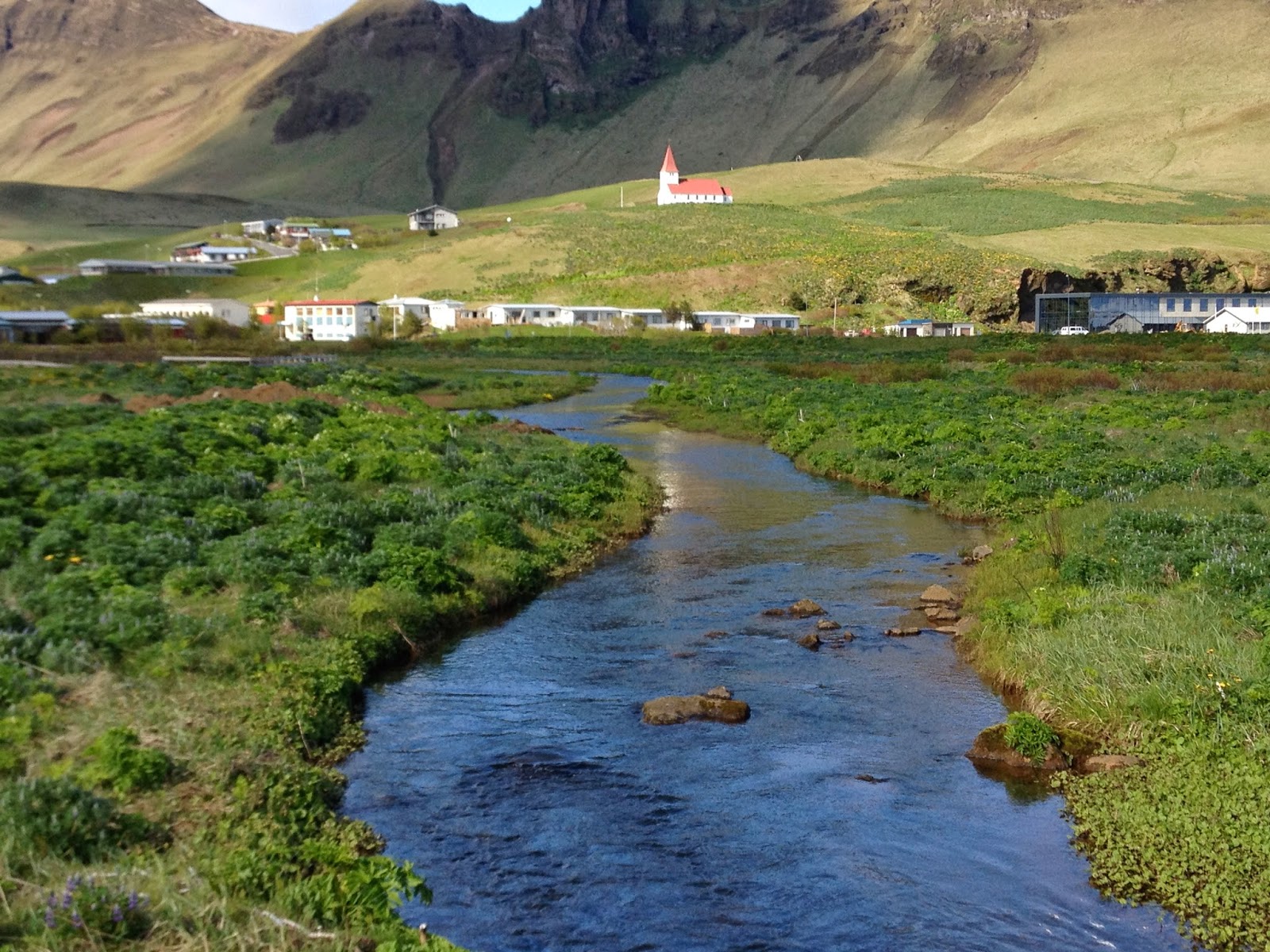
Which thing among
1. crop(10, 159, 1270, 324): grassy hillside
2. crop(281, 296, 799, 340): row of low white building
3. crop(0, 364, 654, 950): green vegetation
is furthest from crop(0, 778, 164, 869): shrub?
crop(10, 159, 1270, 324): grassy hillside

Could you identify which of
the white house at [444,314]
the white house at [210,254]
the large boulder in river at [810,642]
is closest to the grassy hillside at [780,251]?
the white house at [444,314]

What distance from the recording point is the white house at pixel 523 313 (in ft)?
372

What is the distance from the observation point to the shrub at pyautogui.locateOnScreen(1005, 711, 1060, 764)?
46.8ft

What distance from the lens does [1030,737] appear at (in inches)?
567

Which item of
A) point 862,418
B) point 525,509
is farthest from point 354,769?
point 862,418

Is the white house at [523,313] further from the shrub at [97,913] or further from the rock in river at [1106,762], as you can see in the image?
the shrub at [97,913]

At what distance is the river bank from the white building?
280 ft

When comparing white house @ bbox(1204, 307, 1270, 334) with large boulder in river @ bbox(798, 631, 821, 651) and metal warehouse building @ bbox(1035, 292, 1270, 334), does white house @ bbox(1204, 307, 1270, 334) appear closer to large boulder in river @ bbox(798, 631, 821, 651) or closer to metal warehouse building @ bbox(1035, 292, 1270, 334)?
metal warehouse building @ bbox(1035, 292, 1270, 334)

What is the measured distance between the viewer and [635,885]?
11477mm

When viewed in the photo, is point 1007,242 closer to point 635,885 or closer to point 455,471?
point 455,471

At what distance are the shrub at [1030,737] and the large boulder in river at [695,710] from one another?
126 inches

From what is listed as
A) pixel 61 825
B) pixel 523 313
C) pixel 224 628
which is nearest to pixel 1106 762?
pixel 61 825

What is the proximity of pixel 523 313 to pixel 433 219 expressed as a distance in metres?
89.4

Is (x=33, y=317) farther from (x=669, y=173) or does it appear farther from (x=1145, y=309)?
(x=669, y=173)
